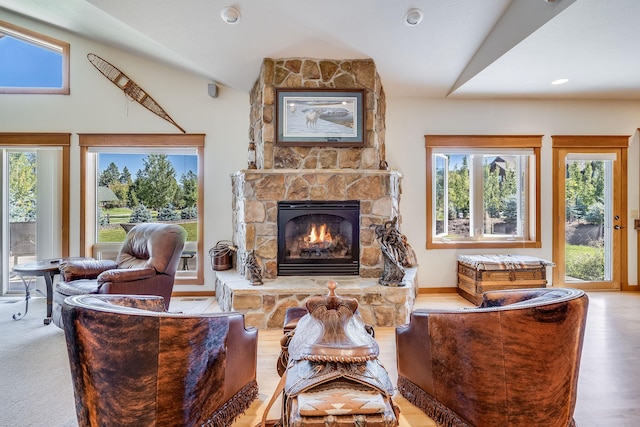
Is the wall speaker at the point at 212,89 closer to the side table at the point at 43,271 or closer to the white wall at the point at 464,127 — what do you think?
the white wall at the point at 464,127

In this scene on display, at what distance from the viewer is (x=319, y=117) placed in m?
3.50

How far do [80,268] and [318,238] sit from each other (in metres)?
2.41

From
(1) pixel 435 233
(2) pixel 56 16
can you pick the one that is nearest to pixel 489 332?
(1) pixel 435 233

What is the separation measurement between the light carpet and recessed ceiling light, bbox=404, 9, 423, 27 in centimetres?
376

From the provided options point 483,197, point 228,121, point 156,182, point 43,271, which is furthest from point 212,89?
point 483,197

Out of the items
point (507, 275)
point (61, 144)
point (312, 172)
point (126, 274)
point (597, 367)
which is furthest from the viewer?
point (61, 144)


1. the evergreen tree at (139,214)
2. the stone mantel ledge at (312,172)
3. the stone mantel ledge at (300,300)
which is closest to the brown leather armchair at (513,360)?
the stone mantel ledge at (300,300)

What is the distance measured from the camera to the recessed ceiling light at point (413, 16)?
2791mm

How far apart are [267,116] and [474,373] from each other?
298 centimetres

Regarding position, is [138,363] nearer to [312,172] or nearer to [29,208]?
[312,172]

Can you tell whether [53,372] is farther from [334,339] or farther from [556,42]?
[556,42]

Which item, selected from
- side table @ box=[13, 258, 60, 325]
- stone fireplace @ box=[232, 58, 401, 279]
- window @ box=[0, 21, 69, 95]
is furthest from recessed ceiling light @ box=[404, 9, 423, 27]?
window @ box=[0, 21, 69, 95]

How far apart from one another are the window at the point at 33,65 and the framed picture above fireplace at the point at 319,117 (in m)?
3.00

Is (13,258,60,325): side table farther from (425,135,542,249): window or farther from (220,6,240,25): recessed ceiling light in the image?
(425,135,542,249): window
